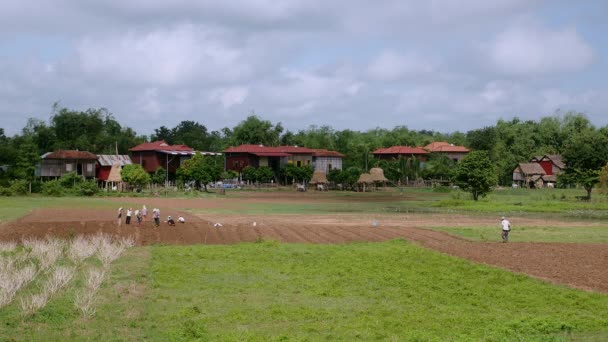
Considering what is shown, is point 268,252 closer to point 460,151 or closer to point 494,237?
point 494,237

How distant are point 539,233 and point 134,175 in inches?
2688

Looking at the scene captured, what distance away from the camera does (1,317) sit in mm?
18422

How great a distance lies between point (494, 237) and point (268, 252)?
50.0 feet

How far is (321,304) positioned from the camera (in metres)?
21.0

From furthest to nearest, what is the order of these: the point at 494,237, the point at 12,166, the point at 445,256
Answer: the point at 12,166 → the point at 494,237 → the point at 445,256

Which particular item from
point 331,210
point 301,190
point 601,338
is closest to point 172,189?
point 301,190

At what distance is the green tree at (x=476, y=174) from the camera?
77.6 metres

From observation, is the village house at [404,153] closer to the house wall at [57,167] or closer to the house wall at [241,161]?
the house wall at [241,161]

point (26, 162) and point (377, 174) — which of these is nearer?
point (26, 162)

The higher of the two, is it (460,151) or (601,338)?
(460,151)

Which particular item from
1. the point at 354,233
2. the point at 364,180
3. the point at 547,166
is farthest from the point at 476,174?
the point at 547,166

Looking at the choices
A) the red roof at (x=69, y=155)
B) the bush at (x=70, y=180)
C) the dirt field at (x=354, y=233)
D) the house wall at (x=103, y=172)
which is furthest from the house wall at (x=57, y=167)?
the dirt field at (x=354, y=233)

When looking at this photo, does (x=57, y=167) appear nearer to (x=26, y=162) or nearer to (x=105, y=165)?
(x=105, y=165)

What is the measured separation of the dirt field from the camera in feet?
92.1
